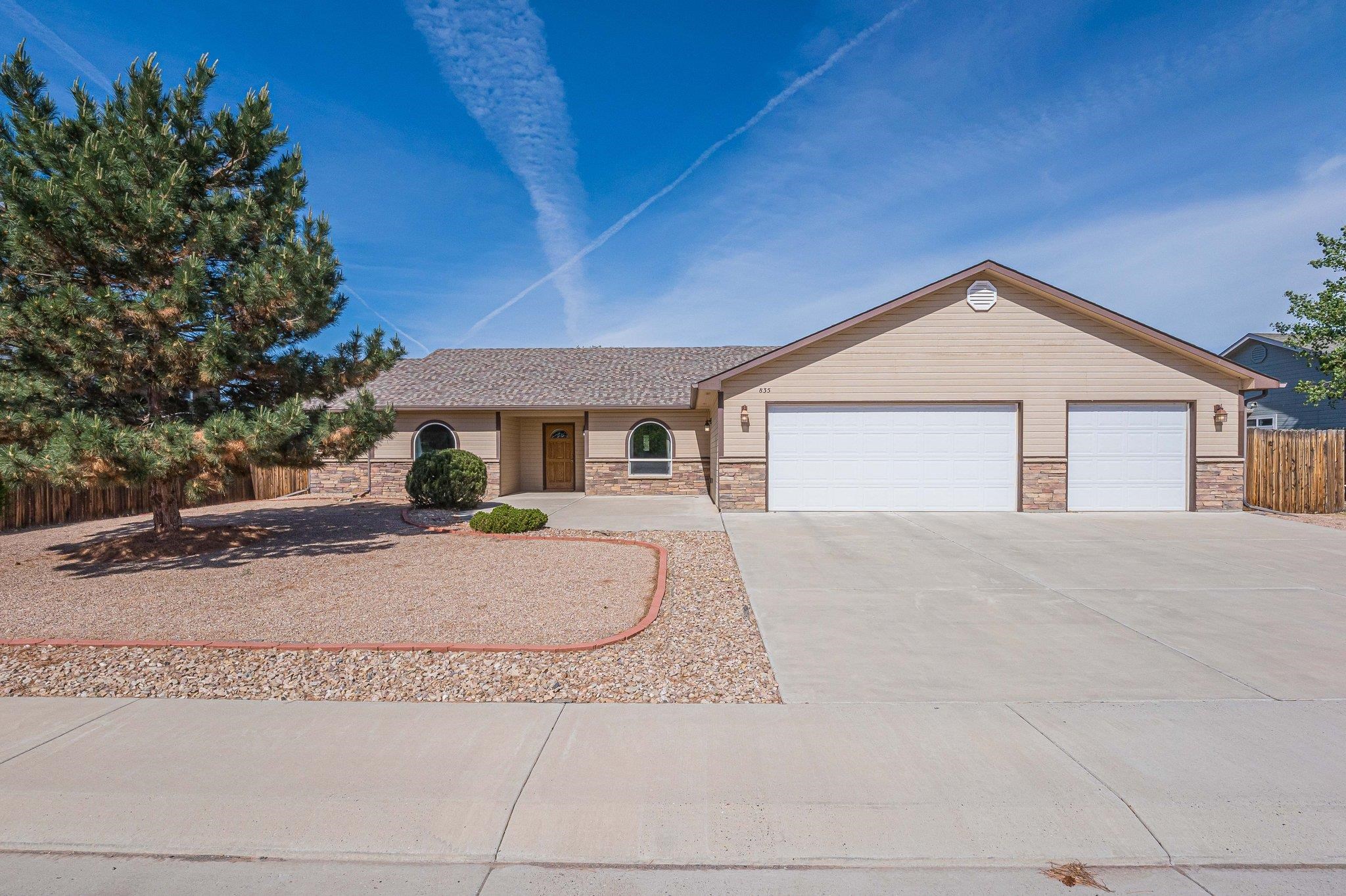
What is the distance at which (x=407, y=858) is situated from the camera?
2715mm

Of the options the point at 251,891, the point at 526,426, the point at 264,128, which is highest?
the point at 264,128

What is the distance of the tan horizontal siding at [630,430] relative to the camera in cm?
1678

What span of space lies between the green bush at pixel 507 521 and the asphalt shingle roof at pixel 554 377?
6135 millimetres

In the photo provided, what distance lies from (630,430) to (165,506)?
10089mm

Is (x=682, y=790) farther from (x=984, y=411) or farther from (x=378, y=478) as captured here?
(x=378, y=478)

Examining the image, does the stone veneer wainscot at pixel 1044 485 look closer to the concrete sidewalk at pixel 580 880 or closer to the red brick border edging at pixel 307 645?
the red brick border edging at pixel 307 645

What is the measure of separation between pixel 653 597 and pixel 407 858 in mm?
3886

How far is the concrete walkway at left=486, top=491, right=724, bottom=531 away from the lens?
1128 cm

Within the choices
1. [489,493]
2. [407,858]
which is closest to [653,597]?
[407,858]

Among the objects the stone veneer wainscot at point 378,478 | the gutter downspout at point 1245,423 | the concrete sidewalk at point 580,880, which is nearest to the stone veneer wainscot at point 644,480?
the stone veneer wainscot at point 378,478

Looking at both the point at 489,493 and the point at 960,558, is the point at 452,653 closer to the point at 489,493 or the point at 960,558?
the point at 960,558

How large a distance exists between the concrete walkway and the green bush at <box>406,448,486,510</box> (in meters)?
1.32

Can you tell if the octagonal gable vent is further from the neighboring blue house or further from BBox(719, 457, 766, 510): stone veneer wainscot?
the neighboring blue house

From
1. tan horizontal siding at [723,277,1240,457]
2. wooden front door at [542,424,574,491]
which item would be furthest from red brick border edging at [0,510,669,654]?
wooden front door at [542,424,574,491]
